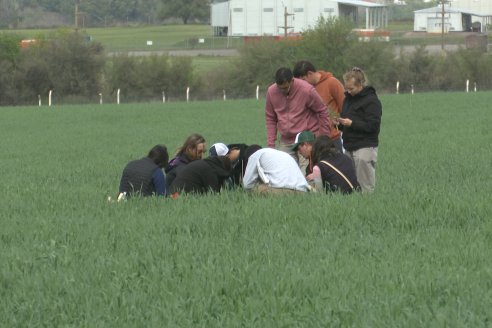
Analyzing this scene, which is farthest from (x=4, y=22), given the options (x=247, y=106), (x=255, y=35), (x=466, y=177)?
(x=466, y=177)

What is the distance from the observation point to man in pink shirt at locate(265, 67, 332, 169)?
12.5 meters

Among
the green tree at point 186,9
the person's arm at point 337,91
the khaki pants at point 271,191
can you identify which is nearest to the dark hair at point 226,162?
the khaki pants at point 271,191

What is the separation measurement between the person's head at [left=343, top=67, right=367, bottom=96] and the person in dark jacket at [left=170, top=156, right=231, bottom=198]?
56.5 inches

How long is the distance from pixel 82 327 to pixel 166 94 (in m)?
63.9

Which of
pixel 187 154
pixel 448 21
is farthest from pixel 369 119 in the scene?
pixel 448 21

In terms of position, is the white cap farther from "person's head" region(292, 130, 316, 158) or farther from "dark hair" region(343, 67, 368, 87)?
"dark hair" region(343, 67, 368, 87)

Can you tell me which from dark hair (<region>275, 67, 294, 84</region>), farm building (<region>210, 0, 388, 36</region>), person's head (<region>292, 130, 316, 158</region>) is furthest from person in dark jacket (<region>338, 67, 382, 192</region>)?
farm building (<region>210, 0, 388, 36</region>)

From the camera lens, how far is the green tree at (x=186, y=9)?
516 feet

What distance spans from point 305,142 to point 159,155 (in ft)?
5.07

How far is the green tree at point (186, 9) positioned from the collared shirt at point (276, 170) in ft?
480

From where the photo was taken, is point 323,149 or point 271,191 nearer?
point 323,149

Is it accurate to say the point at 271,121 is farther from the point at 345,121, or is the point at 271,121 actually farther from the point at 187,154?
the point at 345,121

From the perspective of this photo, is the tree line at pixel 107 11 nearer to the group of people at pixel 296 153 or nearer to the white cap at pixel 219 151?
the group of people at pixel 296 153

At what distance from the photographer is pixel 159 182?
12.1 m
